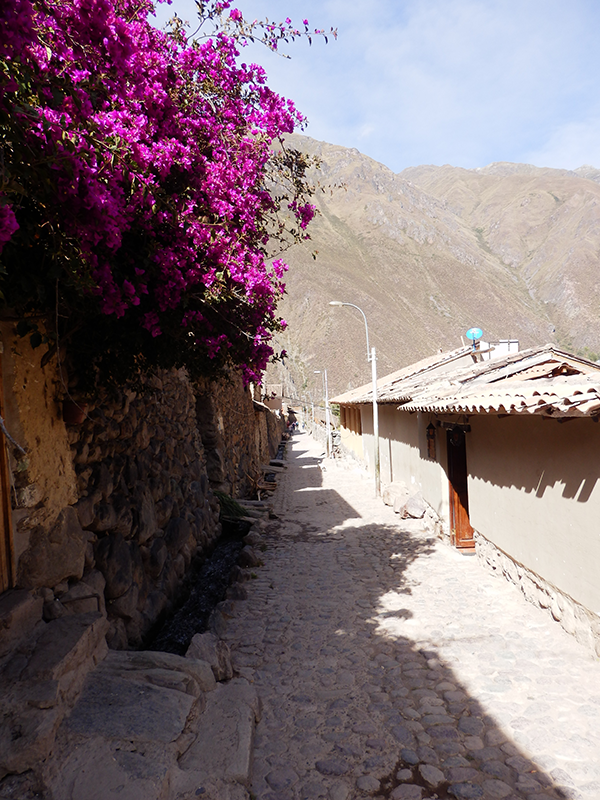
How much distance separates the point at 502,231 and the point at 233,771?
468 ft

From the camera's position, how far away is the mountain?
69.3 metres

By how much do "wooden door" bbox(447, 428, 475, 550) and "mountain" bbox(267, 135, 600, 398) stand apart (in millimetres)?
42180

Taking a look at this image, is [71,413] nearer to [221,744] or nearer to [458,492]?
[221,744]

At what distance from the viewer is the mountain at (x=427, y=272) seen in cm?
6931

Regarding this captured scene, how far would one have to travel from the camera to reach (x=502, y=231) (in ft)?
415

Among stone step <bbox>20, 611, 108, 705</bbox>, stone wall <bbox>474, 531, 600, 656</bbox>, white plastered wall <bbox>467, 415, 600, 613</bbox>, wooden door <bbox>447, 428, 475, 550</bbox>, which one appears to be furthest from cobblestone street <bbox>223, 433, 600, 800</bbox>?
stone step <bbox>20, 611, 108, 705</bbox>

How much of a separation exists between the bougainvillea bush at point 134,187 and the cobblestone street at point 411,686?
3.03 m

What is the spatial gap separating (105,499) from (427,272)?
99591 mm

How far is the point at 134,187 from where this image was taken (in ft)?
10.3

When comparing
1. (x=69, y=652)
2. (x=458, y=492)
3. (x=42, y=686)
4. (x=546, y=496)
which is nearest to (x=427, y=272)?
(x=458, y=492)

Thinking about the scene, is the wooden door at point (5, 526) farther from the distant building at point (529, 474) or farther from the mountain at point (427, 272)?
the mountain at point (427, 272)

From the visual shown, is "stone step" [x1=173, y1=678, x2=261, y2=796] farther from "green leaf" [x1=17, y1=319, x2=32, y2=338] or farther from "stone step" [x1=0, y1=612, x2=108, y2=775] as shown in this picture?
"green leaf" [x1=17, y1=319, x2=32, y2=338]

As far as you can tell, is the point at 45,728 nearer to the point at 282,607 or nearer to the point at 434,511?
the point at 282,607

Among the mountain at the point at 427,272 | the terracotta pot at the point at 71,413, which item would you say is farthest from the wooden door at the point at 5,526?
the mountain at the point at 427,272
